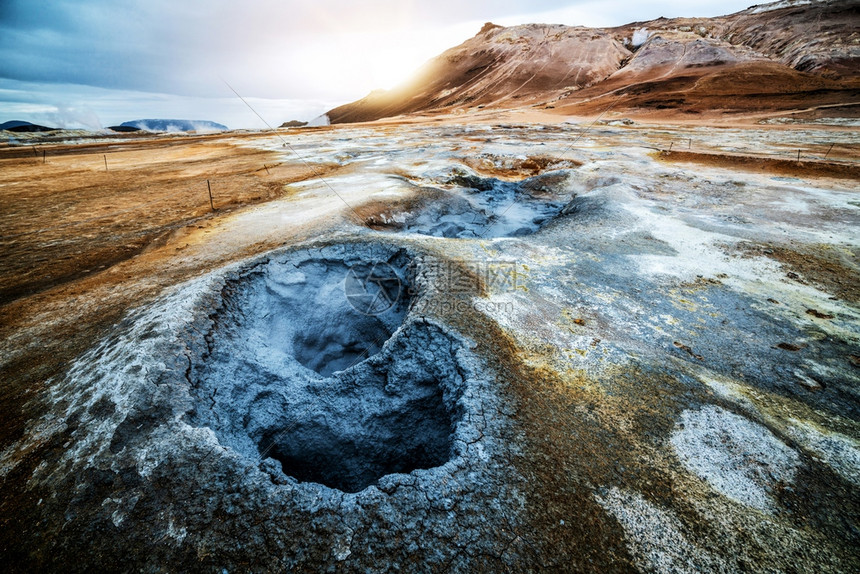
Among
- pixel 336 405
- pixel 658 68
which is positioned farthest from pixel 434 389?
pixel 658 68

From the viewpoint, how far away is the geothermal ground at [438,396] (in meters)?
2.51

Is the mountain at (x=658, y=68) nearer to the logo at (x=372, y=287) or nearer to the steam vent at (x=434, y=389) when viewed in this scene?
the steam vent at (x=434, y=389)

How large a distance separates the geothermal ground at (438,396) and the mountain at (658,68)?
45.5 metres

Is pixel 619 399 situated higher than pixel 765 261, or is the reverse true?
pixel 765 261

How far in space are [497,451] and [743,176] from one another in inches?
597

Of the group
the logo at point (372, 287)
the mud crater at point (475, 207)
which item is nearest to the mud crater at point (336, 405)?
the logo at point (372, 287)

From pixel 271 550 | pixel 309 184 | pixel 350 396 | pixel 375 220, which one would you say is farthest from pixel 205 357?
pixel 309 184

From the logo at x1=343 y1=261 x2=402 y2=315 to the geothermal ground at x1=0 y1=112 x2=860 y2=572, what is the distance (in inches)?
1.6

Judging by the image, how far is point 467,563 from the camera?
237 centimetres

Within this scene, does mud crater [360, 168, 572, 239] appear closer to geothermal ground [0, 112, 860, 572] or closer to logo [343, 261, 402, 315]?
geothermal ground [0, 112, 860, 572]

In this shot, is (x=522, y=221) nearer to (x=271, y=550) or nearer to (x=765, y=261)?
(x=765, y=261)

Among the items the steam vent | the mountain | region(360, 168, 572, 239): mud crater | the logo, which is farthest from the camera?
the mountain

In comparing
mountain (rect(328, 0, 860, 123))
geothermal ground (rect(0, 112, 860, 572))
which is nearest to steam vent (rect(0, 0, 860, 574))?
geothermal ground (rect(0, 112, 860, 572))

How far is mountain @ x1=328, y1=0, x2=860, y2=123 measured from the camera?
137 ft
